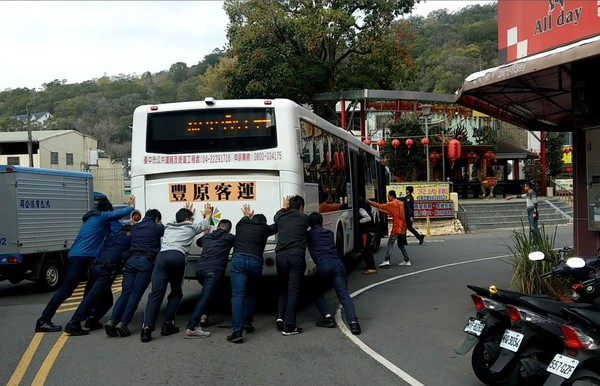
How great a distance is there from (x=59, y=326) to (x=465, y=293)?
6.91 m

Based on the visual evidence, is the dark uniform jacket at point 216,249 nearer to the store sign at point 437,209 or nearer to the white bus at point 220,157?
the white bus at point 220,157

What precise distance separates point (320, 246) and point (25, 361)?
13.2ft

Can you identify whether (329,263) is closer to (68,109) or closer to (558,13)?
(558,13)

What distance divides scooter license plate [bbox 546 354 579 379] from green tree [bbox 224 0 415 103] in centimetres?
2830

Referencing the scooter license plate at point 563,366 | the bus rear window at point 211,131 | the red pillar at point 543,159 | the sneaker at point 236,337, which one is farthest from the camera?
the red pillar at point 543,159

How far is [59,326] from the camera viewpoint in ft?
28.7

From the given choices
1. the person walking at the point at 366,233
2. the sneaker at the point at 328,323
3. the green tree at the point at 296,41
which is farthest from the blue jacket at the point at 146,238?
the green tree at the point at 296,41

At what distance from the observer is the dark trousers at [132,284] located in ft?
26.8

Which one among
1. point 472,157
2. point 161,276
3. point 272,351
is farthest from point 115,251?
point 472,157

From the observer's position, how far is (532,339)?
517 centimetres

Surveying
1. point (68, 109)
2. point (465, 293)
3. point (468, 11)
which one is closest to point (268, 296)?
point (465, 293)

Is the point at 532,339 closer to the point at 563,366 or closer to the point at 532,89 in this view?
the point at 563,366

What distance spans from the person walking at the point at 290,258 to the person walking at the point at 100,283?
2.25 m

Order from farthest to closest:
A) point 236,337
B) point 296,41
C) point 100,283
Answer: point 296,41 < point 100,283 < point 236,337
